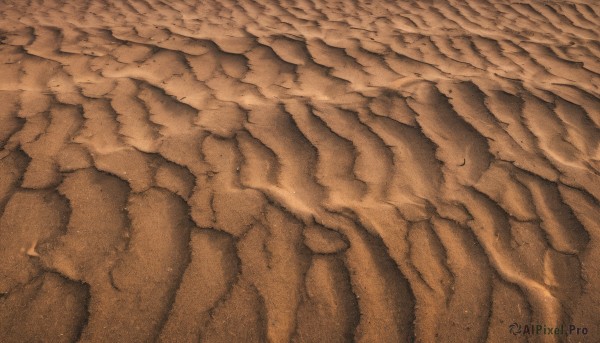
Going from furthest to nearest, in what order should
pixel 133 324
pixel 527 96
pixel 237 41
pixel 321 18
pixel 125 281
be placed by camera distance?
pixel 321 18 → pixel 237 41 → pixel 527 96 → pixel 125 281 → pixel 133 324

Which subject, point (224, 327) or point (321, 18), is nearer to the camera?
point (224, 327)

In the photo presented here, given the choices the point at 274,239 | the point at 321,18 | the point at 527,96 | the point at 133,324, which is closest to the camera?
the point at 133,324

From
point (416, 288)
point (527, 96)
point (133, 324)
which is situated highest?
point (527, 96)

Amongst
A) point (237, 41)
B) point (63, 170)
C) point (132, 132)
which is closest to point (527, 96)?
point (237, 41)

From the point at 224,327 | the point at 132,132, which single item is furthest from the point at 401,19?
the point at 224,327

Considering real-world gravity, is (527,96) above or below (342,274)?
above

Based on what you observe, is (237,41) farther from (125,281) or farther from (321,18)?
(125,281)
